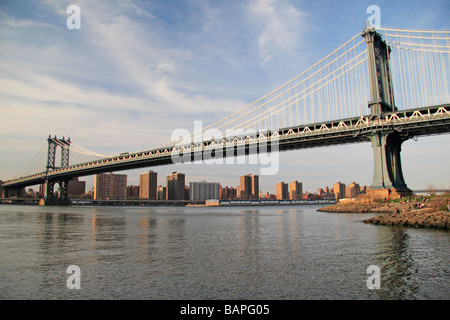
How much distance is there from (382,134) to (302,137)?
43.0 ft

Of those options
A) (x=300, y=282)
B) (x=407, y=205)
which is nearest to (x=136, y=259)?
(x=300, y=282)

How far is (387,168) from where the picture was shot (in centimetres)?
4406

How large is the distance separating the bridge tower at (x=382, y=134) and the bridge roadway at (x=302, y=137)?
54.2 inches

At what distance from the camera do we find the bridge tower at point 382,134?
4369 centimetres

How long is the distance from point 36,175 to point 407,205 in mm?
107501

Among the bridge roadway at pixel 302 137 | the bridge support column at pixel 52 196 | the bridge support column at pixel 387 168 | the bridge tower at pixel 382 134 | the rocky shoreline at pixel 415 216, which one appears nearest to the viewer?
the rocky shoreline at pixel 415 216

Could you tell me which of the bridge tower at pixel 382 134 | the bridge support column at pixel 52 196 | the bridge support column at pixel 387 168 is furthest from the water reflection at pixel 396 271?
the bridge support column at pixel 52 196

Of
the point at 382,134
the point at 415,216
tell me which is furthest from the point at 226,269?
the point at 382,134

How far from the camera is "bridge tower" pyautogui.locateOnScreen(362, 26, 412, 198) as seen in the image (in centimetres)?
4369

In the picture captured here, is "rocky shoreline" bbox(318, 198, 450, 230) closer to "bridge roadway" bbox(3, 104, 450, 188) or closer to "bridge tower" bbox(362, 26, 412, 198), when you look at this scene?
"bridge tower" bbox(362, 26, 412, 198)

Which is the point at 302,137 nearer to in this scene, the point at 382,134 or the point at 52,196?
the point at 382,134

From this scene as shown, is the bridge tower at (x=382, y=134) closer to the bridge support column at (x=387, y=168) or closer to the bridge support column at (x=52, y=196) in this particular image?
the bridge support column at (x=387, y=168)
